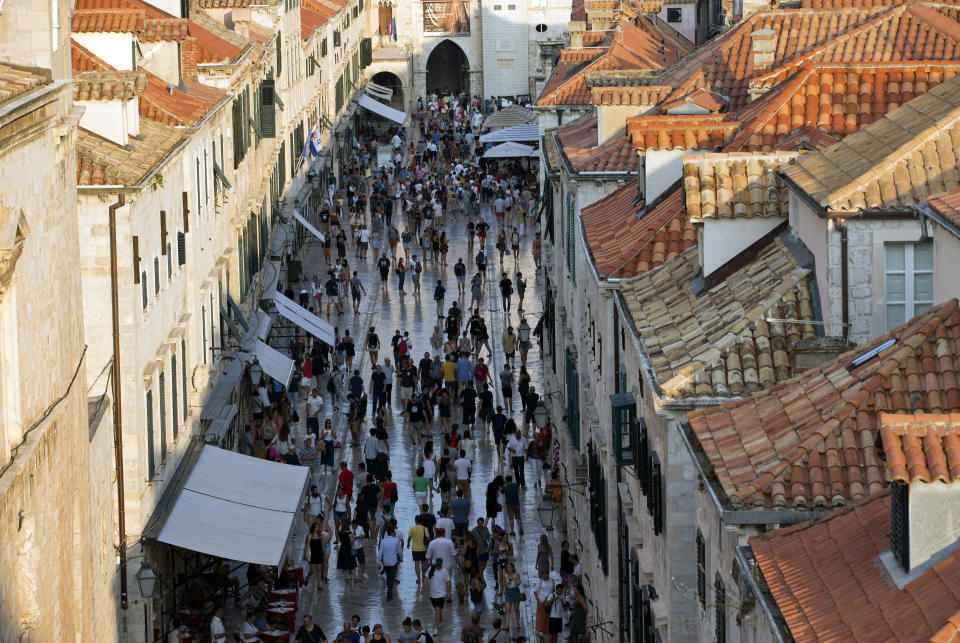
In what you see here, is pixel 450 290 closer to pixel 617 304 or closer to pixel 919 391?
pixel 617 304

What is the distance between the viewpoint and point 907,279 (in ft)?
60.0

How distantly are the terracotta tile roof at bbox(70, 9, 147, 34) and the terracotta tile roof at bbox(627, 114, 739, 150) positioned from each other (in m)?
8.88

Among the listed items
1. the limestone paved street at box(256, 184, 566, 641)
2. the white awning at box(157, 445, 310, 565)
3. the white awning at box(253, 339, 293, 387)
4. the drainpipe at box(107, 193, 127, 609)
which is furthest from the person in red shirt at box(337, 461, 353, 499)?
the drainpipe at box(107, 193, 127, 609)

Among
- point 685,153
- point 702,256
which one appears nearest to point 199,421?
point 685,153

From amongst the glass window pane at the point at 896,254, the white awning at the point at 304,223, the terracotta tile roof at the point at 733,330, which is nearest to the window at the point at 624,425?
the terracotta tile roof at the point at 733,330

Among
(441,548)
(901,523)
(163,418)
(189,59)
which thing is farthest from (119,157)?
(901,523)

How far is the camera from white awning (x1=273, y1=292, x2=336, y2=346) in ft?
149

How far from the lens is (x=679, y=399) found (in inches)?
721

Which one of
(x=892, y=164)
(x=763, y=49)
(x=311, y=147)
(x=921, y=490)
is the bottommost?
(x=311, y=147)

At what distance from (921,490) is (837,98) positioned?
1566 centimetres

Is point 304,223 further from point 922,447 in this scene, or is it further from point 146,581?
point 922,447

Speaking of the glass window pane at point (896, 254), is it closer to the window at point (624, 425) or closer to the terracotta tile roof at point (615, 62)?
the window at point (624, 425)

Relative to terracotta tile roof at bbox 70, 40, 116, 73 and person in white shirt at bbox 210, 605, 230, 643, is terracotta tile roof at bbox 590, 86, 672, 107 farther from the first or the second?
person in white shirt at bbox 210, 605, 230, 643

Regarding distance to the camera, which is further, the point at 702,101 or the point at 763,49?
the point at 763,49
